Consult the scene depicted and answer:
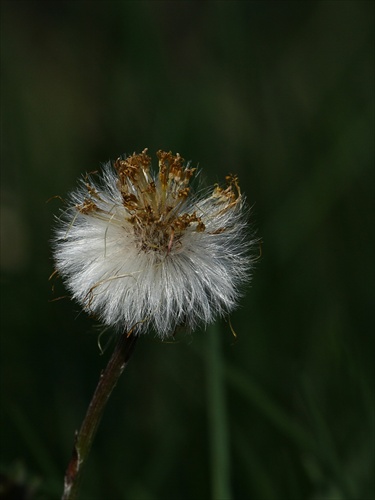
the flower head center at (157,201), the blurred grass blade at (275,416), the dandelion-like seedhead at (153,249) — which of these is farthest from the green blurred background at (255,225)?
the flower head center at (157,201)

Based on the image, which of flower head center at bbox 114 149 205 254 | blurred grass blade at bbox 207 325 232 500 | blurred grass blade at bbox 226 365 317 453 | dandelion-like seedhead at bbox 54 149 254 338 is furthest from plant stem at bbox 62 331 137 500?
blurred grass blade at bbox 226 365 317 453

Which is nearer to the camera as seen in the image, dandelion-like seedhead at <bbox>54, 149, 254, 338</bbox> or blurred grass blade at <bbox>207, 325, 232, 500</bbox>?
dandelion-like seedhead at <bbox>54, 149, 254, 338</bbox>

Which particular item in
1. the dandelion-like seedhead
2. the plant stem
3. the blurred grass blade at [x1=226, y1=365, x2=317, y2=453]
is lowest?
the plant stem

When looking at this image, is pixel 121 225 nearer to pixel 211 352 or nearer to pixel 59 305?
pixel 211 352

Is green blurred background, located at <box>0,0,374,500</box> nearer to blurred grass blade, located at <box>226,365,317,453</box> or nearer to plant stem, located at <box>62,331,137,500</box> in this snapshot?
blurred grass blade, located at <box>226,365,317,453</box>

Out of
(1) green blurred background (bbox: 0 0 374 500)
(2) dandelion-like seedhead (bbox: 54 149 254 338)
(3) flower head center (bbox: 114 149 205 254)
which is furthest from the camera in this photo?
(1) green blurred background (bbox: 0 0 374 500)

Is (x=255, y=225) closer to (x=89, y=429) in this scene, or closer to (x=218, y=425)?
(x=218, y=425)

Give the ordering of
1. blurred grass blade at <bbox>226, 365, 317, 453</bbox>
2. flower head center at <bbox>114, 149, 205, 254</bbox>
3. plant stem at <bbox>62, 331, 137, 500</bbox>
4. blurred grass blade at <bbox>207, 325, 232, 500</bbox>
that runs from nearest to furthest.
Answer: plant stem at <bbox>62, 331, 137, 500</bbox> → flower head center at <bbox>114, 149, 205, 254</bbox> → blurred grass blade at <bbox>207, 325, 232, 500</bbox> → blurred grass blade at <bbox>226, 365, 317, 453</bbox>

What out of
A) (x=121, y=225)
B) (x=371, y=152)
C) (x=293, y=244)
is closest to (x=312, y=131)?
(x=371, y=152)
